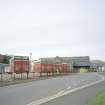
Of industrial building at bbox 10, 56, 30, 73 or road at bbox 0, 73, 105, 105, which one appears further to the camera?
industrial building at bbox 10, 56, 30, 73

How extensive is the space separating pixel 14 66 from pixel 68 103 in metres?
33.8

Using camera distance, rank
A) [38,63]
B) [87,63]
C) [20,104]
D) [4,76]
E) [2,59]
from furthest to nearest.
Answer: [87,63] → [2,59] → [38,63] → [4,76] → [20,104]

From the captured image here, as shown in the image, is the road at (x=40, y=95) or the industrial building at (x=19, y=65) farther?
the industrial building at (x=19, y=65)

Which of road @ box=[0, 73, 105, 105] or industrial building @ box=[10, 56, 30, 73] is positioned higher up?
industrial building @ box=[10, 56, 30, 73]

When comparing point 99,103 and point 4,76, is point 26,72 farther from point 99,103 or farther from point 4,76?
point 99,103

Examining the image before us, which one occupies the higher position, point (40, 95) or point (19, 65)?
point (19, 65)

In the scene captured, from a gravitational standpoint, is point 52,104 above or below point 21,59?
below

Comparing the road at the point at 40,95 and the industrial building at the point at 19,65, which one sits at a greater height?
the industrial building at the point at 19,65

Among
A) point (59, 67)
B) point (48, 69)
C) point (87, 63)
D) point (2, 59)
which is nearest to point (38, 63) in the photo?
point (48, 69)

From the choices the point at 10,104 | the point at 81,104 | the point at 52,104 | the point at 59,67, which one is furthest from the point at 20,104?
the point at 59,67

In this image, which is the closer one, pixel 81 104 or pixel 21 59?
pixel 81 104

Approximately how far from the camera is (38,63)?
71.1 meters

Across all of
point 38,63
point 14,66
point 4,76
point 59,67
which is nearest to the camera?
point 4,76

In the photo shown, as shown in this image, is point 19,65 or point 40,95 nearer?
point 40,95
